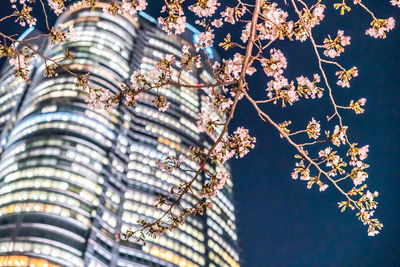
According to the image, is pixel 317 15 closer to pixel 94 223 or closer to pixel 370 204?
pixel 370 204

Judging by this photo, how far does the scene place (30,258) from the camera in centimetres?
6319

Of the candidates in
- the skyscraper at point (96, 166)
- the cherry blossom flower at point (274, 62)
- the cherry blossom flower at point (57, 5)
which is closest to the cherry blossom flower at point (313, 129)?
the cherry blossom flower at point (274, 62)

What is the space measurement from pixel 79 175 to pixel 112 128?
15.1 metres

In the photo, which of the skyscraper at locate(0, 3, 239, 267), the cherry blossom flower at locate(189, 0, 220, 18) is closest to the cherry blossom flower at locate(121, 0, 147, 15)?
the cherry blossom flower at locate(189, 0, 220, 18)

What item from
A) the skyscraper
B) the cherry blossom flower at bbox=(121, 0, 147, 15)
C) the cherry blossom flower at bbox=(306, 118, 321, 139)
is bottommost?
the cherry blossom flower at bbox=(306, 118, 321, 139)

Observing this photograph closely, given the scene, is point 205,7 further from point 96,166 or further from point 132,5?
point 96,166

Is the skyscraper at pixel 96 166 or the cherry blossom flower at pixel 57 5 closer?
the cherry blossom flower at pixel 57 5

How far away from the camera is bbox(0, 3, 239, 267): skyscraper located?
224 ft

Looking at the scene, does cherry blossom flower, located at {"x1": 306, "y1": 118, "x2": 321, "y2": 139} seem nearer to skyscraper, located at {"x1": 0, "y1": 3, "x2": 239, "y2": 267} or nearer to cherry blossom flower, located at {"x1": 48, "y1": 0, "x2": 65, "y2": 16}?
cherry blossom flower, located at {"x1": 48, "y1": 0, "x2": 65, "y2": 16}

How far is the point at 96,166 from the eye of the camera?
79.9 meters

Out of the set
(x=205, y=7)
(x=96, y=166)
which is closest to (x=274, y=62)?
(x=205, y=7)

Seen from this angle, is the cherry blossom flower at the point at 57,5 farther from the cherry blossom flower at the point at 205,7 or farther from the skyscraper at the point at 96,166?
the skyscraper at the point at 96,166

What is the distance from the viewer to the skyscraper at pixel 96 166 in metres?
68.3

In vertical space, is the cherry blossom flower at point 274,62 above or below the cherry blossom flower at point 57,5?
below
